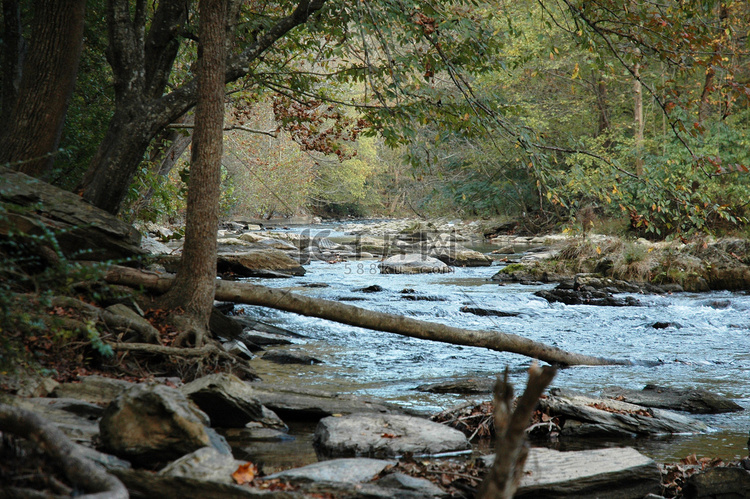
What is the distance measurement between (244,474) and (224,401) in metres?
1.47

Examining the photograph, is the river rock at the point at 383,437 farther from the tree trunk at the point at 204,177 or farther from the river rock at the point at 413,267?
the river rock at the point at 413,267

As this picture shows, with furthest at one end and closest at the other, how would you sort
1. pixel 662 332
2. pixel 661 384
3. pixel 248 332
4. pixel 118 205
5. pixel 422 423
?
pixel 662 332
pixel 248 332
pixel 118 205
pixel 661 384
pixel 422 423

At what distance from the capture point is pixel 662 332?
9.95 metres

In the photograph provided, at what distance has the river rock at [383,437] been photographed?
416 cm

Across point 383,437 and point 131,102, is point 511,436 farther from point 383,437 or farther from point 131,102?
point 131,102

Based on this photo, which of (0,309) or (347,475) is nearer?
(0,309)

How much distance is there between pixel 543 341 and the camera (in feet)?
30.2

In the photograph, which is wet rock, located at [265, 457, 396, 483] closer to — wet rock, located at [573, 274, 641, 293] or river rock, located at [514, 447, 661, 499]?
river rock, located at [514, 447, 661, 499]

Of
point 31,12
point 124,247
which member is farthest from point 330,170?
point 124,247

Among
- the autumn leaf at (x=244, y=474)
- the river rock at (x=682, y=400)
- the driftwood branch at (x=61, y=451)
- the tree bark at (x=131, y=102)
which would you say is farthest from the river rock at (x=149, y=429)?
the tree bark at (x=131, y=102)

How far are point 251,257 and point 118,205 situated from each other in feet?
25.5

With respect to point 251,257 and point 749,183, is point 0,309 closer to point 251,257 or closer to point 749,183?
point 251,257

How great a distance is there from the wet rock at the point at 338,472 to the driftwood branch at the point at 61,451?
98 centimetres

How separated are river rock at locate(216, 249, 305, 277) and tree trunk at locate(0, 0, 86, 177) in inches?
271
